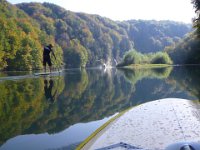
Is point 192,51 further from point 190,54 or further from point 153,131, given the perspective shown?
point 153,131

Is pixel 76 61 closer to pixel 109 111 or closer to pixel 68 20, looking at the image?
pixel 68 20

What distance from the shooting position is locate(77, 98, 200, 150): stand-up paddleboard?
333 cm

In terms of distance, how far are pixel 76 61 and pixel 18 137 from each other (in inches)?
4704

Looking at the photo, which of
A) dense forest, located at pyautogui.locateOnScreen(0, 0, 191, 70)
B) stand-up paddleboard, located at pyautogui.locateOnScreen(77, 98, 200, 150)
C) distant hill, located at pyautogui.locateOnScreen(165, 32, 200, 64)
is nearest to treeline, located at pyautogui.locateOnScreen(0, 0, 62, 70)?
dense forest, located at pyautogui.locateOnScreen(0, 0, 191, 70)

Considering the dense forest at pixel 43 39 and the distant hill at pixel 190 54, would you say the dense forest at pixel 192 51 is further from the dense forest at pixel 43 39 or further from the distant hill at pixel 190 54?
the dense forest at pixel 43 39

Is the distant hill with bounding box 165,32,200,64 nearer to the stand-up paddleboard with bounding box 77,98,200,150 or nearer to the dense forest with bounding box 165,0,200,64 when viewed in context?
the dense forest with bounding box 165,0,200,64

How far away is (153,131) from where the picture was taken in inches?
155

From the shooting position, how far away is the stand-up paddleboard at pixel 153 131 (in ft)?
10.9

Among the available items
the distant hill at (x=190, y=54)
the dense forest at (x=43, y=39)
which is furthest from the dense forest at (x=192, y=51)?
the dense forest at (x=43, y=39)

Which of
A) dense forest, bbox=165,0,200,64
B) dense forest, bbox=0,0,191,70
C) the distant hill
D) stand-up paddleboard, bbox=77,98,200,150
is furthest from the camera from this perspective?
dense forest, bbox=0,0,191,70

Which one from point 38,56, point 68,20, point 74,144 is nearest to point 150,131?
point 74,144

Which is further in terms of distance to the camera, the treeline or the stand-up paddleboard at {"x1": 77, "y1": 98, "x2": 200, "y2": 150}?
the treeline

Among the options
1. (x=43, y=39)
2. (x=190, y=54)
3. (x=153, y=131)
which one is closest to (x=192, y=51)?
(x=190, y=54)

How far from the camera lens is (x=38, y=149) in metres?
4.91
